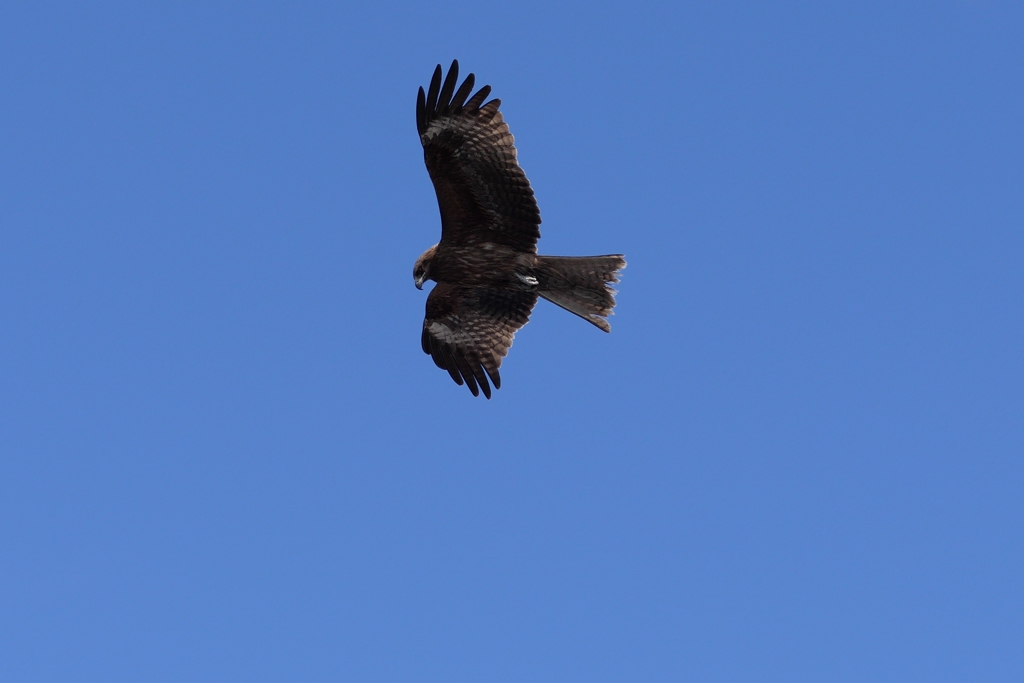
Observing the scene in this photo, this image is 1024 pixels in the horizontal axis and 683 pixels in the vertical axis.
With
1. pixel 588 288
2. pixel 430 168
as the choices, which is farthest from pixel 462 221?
pixel 588 288

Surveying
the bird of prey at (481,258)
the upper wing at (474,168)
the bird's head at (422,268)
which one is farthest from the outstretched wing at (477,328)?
the upper wing at (474,168)

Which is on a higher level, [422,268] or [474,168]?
[474,168]

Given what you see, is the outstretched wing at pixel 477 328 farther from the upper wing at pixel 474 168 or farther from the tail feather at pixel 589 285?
the upper wing at pixel 474 168

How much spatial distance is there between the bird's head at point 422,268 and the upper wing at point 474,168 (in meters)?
0.52

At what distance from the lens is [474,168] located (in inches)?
438

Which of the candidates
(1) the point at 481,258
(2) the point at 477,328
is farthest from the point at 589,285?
(2) the point at 477,328

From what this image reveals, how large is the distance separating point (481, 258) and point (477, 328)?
100 centimetres

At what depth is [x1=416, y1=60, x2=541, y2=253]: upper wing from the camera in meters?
11.0

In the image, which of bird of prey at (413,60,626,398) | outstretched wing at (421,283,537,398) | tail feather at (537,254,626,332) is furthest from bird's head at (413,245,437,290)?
tail feather at (537,254,626,332)

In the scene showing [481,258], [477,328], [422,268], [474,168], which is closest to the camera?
[474,168]

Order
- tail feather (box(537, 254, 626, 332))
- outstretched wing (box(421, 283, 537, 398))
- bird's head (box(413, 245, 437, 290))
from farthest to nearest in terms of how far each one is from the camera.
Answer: outstretched wing (box(421, 283, 537, 398)), bird's head (box(413, 245, 437, 290)), tail feather (box(537, 254, 626, 332))

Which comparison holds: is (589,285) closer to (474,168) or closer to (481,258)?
(481,258)

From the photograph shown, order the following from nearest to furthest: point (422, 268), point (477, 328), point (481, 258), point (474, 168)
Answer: point (474, 168), point (481, 258), point (422, 268), point (477, 328)

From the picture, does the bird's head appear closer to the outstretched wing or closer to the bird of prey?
the bird of prey
